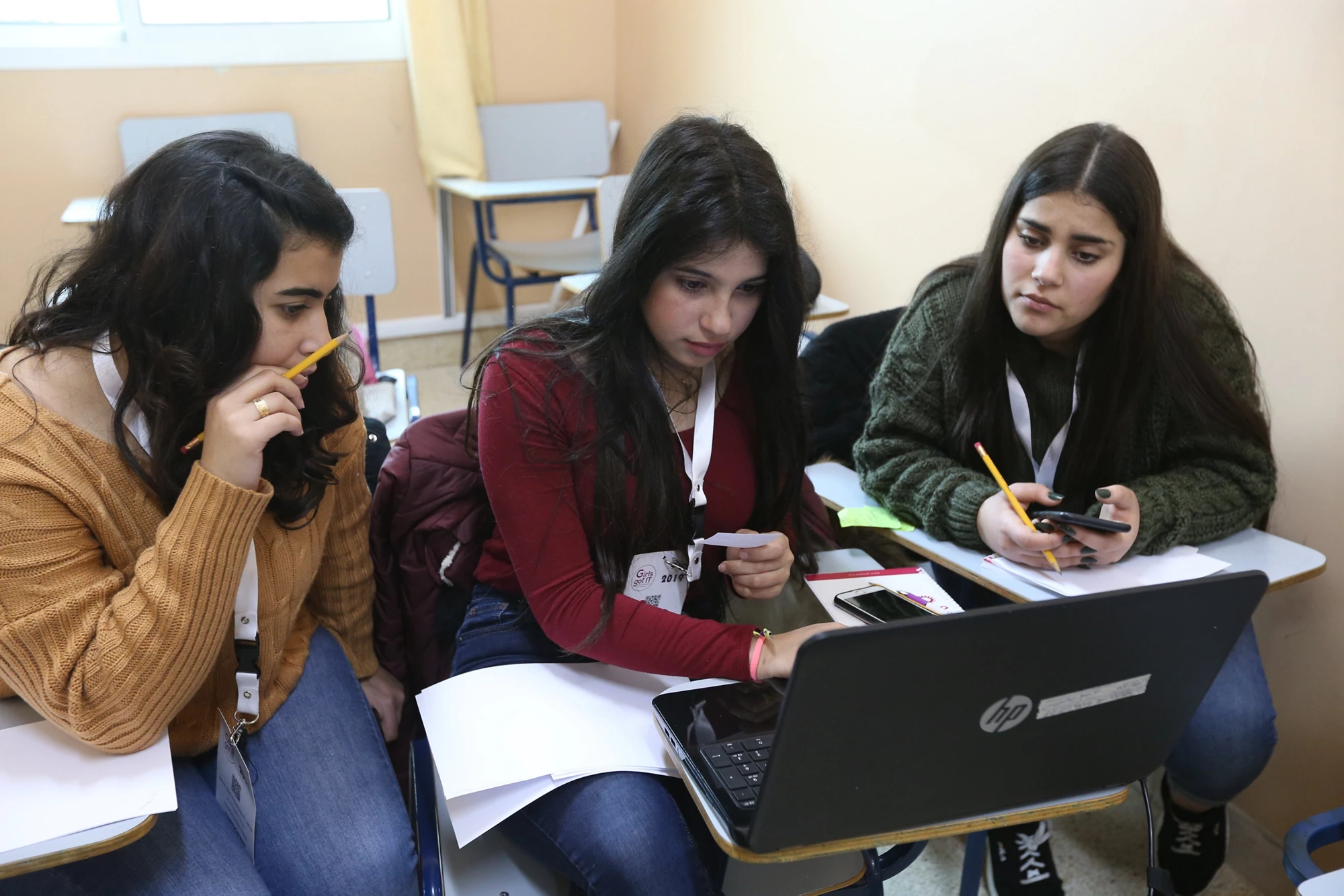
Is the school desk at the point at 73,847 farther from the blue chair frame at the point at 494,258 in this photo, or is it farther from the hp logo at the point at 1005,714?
the blue chair frame at the point at 494,258

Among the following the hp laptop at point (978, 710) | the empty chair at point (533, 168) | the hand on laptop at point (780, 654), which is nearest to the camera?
the hp laptop at point (978, 710)

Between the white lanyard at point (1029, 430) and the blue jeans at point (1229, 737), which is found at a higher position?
the white lanyard at point (1029, 430)

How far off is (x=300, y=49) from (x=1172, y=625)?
4.01m

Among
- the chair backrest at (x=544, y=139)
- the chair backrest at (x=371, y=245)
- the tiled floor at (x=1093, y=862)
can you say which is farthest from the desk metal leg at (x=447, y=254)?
the tiled floor at (x=1093, y=862)

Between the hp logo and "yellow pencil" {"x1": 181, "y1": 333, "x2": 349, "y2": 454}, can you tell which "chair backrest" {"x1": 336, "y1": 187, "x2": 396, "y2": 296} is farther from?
the hp logo

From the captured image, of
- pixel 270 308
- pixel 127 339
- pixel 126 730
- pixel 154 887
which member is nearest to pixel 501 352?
pixel 270 308

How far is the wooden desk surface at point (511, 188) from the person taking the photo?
3.83 meters

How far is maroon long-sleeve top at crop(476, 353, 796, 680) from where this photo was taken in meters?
1.14

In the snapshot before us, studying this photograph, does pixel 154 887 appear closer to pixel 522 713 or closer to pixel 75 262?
pixel 522 713

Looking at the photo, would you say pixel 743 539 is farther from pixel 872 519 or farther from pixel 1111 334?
pixel 1111 334

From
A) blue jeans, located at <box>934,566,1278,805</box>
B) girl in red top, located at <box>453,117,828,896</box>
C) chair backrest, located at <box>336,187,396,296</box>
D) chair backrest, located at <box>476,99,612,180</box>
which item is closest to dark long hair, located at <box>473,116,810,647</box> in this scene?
girl in red top, located at <box>453,117,828,896</box>

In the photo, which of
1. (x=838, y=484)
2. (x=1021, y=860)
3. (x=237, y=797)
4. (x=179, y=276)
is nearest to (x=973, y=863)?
(x=1021, y=860)

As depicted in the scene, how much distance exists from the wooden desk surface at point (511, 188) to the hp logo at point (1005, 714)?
11.0 ft

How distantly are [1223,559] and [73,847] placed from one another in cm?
147
